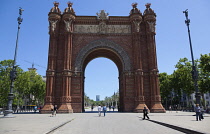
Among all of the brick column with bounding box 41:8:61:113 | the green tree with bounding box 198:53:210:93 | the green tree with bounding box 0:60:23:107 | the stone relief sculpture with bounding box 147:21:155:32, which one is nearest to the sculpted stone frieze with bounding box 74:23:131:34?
the brick column with bounding box 41:8:61:113

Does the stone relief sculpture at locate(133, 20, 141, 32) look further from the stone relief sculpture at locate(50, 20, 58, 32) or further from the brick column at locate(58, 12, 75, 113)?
the stone relief sculpture at locate(50, 20, 58, 32)

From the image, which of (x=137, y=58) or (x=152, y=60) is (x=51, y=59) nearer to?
(x=137, y=58)

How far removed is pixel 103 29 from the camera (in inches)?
1236

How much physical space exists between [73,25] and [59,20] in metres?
2.57

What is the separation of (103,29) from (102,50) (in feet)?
12.9

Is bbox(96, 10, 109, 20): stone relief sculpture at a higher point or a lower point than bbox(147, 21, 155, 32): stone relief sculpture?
higher

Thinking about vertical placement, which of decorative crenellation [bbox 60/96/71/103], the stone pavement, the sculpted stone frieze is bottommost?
the stone pavement

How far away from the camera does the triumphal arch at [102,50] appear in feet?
92.8

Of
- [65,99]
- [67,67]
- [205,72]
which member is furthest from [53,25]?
[205,72]

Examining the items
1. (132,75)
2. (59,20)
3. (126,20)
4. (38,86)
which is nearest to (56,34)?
(59,20)

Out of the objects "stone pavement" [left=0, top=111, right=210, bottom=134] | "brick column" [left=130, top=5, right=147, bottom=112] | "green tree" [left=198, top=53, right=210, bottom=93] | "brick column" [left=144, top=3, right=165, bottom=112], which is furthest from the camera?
"green tree" [left=198, top=53, right=210, bottom=93]

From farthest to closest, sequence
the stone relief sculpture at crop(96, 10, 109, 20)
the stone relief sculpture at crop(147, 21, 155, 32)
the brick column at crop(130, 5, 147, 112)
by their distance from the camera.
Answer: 1. the stone relief sculpture at crop(96, 10, 109, 20)
2. the stone relief sculpture at crop(147, 21, 155, 32)
3. the brick column at crop(130, 5, 147, 112)

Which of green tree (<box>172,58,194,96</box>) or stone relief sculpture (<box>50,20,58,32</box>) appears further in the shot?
green tree (<box>172,58,194,96</box>)

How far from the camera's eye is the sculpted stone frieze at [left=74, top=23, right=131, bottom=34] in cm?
3138
